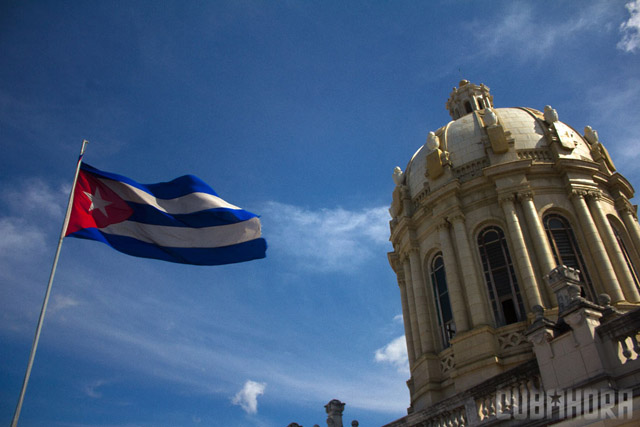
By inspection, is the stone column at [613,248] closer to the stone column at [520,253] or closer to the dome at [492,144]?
the dome at [492,144]

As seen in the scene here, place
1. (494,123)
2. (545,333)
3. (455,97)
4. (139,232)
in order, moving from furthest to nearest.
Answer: (455,97)
(494,123)
(139,232)
(545,333)

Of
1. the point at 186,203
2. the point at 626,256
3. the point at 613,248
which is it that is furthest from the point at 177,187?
the point at 626,256

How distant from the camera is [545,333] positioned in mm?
12438

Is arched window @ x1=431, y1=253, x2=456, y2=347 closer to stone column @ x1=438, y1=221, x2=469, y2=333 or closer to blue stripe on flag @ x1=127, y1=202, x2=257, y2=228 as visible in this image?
stone column @ x1=438, y1=221, x2=469, y2=333

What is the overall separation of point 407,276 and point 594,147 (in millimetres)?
12258

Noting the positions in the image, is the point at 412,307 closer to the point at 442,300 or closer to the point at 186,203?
the point at 442,300

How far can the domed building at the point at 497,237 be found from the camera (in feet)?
76.9

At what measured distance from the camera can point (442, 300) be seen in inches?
1066

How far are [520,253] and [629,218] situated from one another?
7666 mm

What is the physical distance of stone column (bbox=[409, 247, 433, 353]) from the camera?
2635cm

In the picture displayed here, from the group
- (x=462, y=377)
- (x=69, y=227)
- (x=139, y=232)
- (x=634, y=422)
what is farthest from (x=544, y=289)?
Result: (x=69, y=227)

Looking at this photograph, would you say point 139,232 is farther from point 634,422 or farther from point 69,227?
point 634,422

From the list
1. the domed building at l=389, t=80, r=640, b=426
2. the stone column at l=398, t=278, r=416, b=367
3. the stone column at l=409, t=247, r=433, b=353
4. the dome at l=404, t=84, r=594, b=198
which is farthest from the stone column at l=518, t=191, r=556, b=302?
the stone column at l=398, t=278, r=416, b=367

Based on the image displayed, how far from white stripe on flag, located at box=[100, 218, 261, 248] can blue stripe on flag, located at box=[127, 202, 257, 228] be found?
118 mm
